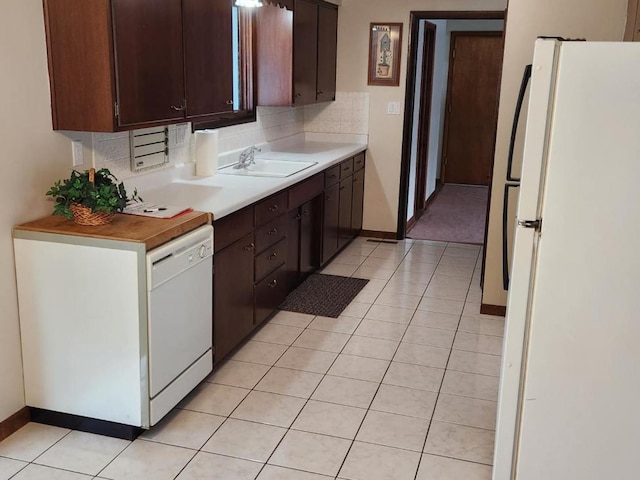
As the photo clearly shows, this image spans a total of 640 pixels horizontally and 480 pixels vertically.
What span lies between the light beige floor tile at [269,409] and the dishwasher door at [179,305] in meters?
0.26

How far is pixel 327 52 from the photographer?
18.4 ft

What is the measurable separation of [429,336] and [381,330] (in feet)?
0.96

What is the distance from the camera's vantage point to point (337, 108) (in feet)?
19.7

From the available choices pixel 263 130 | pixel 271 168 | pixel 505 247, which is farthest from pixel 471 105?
pixel 505 247

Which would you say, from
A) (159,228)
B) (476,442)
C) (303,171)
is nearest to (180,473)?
(159,228)

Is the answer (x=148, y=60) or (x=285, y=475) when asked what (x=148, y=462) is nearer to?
(x=285, y=475)

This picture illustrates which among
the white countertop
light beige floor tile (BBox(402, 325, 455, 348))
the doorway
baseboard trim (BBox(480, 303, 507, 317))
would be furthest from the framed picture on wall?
light beige floor tile (BBox(402, 325, 455, 348))

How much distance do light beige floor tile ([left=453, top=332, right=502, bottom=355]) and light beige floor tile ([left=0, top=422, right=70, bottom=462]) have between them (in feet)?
7.13

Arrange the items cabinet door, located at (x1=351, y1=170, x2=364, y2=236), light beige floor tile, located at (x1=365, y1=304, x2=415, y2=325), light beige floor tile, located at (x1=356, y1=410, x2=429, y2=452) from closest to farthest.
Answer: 1. light beige floor tile, located at (x1=356, y1=410, x2=429, y2=452)
2. light beige floor tile, located at (x1=365, y1=304, x2=415, y2=325)
3. cabinet door, located at (x1=351, y1=170, x2=364, y2=236)

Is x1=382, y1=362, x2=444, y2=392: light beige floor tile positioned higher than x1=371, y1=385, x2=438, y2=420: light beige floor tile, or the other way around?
x1=382, y1=362, x2=444, y2=392: light beige floor tile

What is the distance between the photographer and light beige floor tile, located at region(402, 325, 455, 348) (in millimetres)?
3843

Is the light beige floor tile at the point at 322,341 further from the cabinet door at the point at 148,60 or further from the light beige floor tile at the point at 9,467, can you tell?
the light beige floor tile at the point at 9,467

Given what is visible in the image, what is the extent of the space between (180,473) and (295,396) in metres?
0.77

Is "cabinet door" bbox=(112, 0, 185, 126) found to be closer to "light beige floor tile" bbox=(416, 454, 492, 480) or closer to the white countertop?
the white countertop
